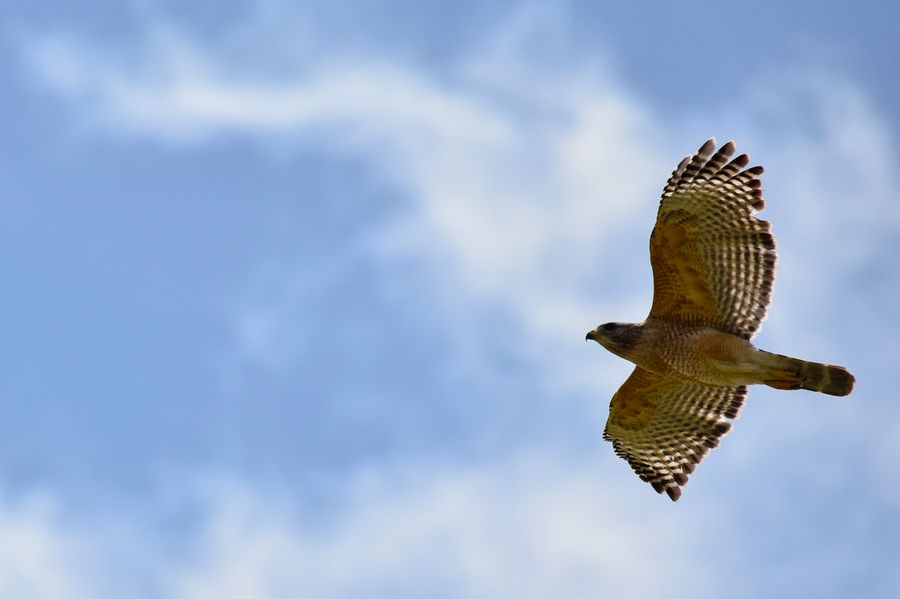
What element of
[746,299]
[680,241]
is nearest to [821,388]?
[746,299]

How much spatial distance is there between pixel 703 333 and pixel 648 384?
104cm

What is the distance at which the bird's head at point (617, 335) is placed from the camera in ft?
40.3

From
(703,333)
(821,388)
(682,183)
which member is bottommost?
(821,388)

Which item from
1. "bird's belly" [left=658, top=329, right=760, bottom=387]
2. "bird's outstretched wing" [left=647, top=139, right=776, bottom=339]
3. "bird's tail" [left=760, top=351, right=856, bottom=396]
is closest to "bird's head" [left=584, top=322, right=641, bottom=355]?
"bird's belly" [left=658, top=329, right=760, bottom=387]

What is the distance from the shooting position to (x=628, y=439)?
13.5 m

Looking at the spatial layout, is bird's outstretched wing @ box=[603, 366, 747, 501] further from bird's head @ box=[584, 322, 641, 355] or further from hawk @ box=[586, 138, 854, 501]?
bird's head @ box=[584, 322, 641, 355]

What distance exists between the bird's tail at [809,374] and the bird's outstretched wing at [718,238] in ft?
1.23

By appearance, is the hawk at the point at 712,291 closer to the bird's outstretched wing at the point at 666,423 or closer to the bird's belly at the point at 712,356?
the bird's belly at the point at 712,356

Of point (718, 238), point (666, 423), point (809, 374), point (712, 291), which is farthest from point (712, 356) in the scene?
point (666, 423)

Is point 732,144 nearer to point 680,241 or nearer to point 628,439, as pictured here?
point 680,241

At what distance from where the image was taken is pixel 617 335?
12.3 meters

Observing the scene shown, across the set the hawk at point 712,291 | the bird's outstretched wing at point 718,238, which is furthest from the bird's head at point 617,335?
the bird's outstretched wing at point 718,238

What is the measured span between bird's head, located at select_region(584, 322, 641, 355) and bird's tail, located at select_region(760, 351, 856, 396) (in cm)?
111

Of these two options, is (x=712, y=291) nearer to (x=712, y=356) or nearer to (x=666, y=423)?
(x=712, y=356)
